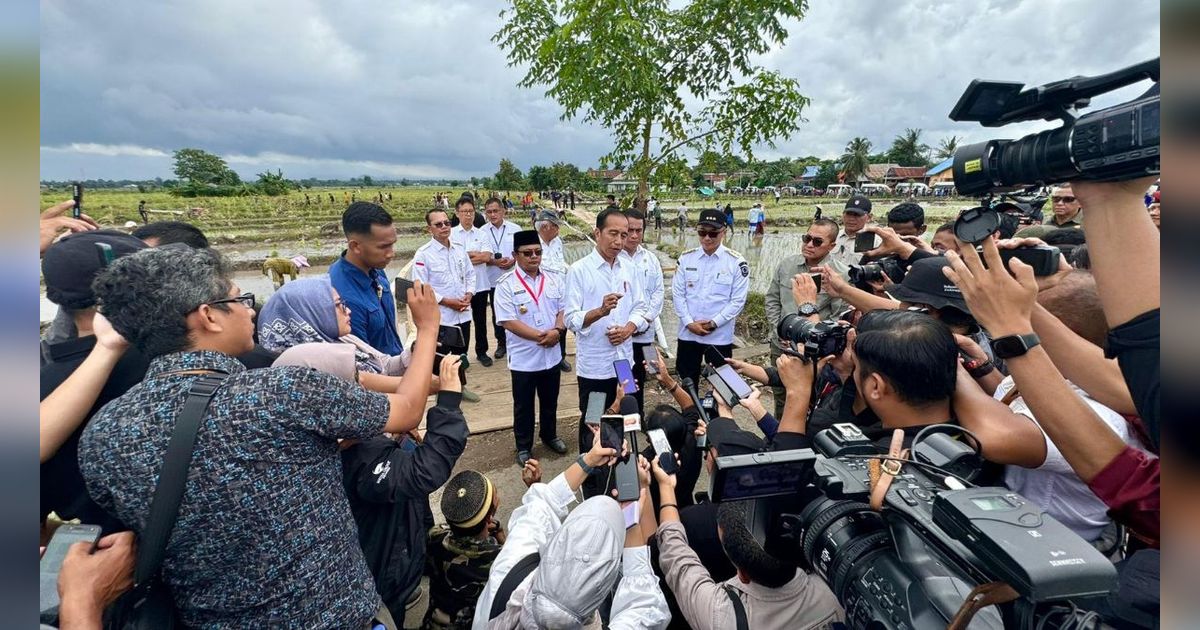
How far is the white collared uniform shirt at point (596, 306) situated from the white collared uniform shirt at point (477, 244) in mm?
2771

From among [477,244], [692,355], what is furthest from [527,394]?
[477,244]

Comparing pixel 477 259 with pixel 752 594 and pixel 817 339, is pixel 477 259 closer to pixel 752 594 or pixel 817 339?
pixel 817 339

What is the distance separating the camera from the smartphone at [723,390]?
231 cm

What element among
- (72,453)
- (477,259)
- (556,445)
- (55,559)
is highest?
(477,259)

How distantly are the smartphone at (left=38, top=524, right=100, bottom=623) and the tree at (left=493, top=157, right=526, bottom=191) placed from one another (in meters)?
48.1

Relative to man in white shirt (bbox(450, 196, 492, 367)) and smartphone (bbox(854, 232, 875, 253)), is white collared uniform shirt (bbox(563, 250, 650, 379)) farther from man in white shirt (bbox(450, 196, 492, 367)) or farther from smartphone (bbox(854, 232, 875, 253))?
man in white shirt (bbox(450, 196, 492, 367))

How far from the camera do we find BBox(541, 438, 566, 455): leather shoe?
13.3ft

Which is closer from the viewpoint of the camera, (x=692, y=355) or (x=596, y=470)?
(x=596, y=470)

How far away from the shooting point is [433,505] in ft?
11.0

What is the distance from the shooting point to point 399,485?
5.53 feet

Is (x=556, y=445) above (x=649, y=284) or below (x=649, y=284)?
below

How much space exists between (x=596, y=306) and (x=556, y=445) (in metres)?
1.26

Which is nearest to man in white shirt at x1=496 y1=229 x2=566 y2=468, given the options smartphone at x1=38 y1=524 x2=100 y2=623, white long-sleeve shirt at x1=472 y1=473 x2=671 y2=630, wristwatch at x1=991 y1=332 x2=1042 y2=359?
white long-sleeve shirt at x1=472 y1=473 x2=671 y2=630
